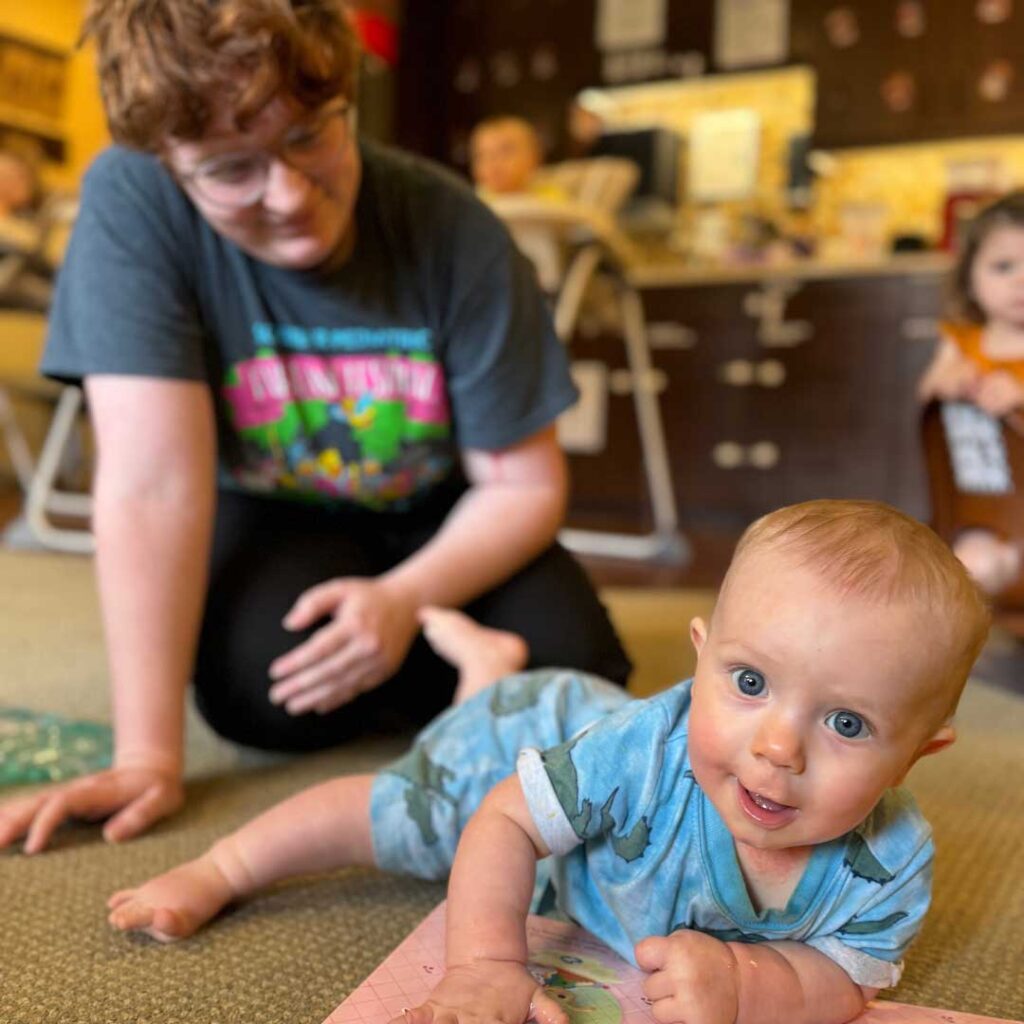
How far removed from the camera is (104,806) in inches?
30.0

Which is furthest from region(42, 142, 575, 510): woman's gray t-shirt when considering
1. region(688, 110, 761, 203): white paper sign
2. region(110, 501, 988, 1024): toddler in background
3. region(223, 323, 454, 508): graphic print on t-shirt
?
region(688, 110, 761, 203): white paper sign

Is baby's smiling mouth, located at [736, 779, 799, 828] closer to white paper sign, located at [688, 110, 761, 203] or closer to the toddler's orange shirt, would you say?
the toddler's orange shirt

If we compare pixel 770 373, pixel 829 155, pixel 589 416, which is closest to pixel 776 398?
pixel 770 373

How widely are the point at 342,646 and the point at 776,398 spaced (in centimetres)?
279

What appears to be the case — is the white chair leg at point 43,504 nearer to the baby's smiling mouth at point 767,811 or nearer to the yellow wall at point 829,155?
the baby's smiling mouth at point 767,811

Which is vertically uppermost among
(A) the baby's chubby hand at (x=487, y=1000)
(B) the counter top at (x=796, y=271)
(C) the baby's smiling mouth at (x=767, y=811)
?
(C) the baby's smiling mouth at (x=767, y=811)

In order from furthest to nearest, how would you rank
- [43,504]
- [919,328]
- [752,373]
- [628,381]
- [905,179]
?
[905,179]
[628,381]
[752,373]
[919,328]
[43,504]

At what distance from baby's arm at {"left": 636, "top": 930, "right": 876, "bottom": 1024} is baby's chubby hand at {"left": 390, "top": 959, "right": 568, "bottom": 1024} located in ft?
0.17

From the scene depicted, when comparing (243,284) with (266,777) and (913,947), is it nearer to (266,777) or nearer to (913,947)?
(266,777)

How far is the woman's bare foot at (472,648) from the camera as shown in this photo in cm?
87

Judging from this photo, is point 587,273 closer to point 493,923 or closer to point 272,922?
point 272,922

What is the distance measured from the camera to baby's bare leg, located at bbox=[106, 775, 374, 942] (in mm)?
611

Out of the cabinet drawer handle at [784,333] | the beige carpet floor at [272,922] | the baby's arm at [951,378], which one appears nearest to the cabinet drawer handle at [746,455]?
the cabinet drawer handle at [784,333]

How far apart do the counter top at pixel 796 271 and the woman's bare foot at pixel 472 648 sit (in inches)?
92.2
